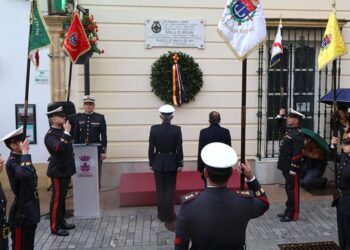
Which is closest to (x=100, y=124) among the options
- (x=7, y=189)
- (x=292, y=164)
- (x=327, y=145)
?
(x=7, y=189)

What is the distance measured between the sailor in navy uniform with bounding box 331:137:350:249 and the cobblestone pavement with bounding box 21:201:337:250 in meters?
0.84

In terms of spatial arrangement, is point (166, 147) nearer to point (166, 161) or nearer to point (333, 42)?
point (166, 161)

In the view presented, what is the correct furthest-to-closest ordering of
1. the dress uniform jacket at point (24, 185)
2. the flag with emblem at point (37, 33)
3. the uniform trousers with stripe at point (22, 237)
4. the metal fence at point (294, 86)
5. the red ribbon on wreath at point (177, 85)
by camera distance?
the metal fence at point (294, 86)
the red ribbon on wreath at point (177, 85)
the flag with emblem at point (37, 33)
the uniform trousers with stripe at point (22, 237)
the dress uniform jacket at point (24, 185)

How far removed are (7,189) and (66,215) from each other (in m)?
2.25

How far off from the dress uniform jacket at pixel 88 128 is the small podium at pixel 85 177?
0.62 metres

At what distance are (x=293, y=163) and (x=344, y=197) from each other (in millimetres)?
1688

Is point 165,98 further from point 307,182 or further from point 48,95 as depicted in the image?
point 307,182

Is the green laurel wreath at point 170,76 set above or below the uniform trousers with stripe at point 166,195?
above

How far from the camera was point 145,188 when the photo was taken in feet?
24.9

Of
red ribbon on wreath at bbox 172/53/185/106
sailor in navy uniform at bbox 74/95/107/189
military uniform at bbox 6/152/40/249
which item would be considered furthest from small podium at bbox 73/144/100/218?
red ribbon on wreath at bbox 172/53/185/106

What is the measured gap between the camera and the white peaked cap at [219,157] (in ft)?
9.62

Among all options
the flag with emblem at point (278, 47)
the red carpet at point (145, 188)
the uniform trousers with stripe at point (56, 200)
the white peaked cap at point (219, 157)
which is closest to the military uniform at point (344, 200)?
the red carpet at point (145, 188)

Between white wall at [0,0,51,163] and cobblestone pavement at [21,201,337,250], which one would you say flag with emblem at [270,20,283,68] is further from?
white wall at [0,0,51,163]

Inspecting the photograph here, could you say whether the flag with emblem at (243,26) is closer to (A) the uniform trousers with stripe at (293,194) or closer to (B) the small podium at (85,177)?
(A) the uniform trousers with stripe at (293,194)
